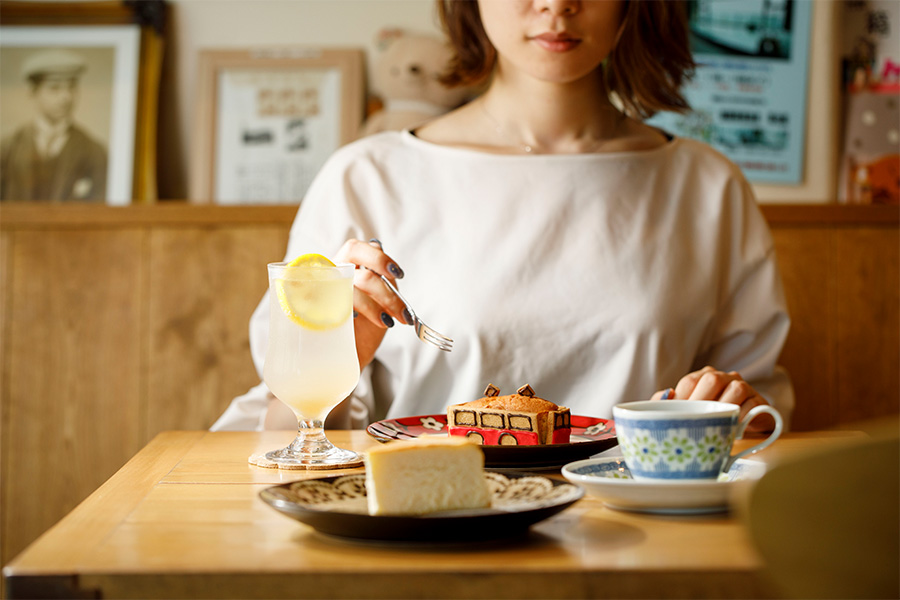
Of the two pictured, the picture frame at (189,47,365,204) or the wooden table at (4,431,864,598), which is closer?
the wooden table at (4,431,864,598)

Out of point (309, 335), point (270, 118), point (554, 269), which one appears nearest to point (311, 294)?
point (309, 335)

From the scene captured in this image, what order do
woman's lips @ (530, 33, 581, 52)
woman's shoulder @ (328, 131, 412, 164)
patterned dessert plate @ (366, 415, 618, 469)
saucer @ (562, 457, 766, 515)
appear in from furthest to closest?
woman's shoulder @ (328, 131, 412, 164)
woman's lips @ (530, 33, 581, 52)
patterned dessert plate @ (366, 415, 618, 469)
saucer @ (562, 457, 766, 515)

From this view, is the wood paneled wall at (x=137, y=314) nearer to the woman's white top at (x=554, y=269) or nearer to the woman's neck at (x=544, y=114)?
the woman's white top at (x=554, y=269)

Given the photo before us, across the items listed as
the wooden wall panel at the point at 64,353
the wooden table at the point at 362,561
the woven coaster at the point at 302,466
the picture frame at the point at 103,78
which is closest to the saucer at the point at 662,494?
the wooden table at the point at 362,561

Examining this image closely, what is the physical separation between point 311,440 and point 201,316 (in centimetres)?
122

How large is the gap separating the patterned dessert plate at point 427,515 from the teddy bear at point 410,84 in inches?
66.3

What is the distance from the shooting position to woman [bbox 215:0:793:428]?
57.1 inches

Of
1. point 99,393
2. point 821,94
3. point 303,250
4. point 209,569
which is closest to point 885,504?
point 209,569

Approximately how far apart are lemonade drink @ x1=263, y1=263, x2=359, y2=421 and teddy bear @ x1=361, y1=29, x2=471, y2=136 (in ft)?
4.58

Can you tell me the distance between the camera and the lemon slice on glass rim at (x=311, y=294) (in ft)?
2.98

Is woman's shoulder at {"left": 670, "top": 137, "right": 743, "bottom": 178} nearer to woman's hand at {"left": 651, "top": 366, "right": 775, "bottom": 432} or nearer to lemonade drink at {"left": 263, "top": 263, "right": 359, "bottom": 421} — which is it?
woman's hand at {"left": 651, "top": 366, "right": 775, "bottom": 432}

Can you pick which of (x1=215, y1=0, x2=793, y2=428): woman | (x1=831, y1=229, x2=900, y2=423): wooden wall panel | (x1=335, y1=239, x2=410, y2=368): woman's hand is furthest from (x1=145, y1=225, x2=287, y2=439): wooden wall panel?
(x1=831, y1=229, x2=900, y2=423): wooden wall panel

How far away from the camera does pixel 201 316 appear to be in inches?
82.6

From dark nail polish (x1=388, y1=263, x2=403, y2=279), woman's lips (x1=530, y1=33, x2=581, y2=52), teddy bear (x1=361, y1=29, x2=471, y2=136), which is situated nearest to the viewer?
dark nail polish (x1=388, y1=263, x2=403, y2=279)
